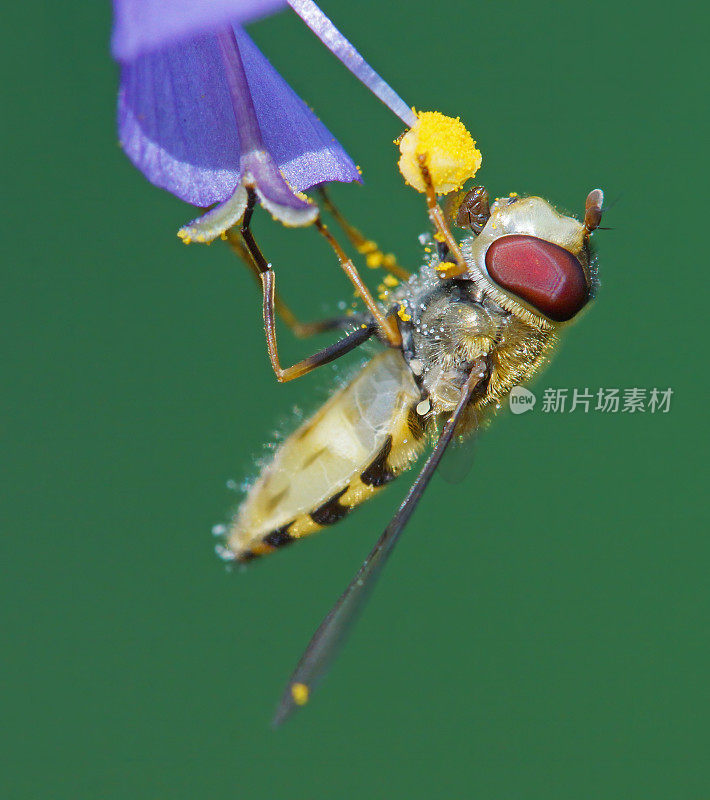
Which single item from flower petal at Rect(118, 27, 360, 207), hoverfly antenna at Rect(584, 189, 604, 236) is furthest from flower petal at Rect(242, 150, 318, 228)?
hoverfly antenna at Rect(584, 189, 604, 236)

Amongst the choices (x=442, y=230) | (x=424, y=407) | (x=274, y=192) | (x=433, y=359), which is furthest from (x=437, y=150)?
(x=424, y=407)

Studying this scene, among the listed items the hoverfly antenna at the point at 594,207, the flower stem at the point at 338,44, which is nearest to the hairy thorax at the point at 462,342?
the hoverfly antenna at the point at 594,207

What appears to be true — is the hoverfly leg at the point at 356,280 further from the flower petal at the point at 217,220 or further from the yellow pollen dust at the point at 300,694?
the yellow pollen dust at the point at 300,694

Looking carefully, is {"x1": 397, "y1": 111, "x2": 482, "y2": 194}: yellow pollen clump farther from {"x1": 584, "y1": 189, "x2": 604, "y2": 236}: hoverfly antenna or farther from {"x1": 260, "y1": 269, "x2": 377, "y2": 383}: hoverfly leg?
{"x1": 260, "y1": 269, "x2": 377, "y2": 383}: hoverfly leg

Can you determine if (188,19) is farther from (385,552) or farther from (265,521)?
(265,521)

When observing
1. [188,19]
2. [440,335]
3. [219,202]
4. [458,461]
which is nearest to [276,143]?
[219,202]
